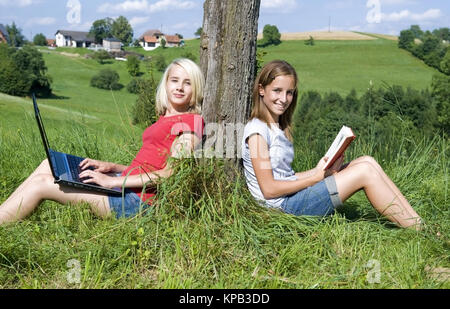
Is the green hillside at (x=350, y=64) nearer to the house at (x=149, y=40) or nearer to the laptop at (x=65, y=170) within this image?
the house at (x=149, y=40)

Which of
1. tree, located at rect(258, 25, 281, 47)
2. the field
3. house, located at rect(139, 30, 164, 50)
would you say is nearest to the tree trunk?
the field

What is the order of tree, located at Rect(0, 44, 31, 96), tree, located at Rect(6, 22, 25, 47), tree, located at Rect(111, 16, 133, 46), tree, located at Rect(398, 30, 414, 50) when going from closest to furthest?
1. tree, located at Rect(0, 44, 31, 96)
2. tree, located at Rect(111, 16, 133, 46)
3. tree, located at Rect(398, 30, 414, 50)
4. tree, located at Rect(6, 22, 25, 47)

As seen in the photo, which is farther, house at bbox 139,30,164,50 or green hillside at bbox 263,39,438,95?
house at bbox 139,30,164,50

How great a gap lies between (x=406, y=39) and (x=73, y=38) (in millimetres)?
61710

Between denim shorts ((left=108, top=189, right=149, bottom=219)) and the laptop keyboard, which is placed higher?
the laptop keyboard

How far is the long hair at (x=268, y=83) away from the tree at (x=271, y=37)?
189ft

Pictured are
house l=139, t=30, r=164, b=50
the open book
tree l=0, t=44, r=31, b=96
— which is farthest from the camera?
house l=139, t=30, r=164, b=50

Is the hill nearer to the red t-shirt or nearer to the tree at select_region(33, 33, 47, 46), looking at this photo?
the tree at select_region(33, 33, 47, 46)

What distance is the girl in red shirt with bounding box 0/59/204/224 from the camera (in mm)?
3184

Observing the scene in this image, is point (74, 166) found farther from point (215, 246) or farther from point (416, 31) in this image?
point (416, 31)

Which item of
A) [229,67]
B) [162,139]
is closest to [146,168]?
[162,139]

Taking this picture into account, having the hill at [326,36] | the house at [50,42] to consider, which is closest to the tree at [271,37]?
the hill at [326,36]

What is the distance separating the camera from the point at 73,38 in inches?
3740

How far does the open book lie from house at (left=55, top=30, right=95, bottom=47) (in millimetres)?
97167
